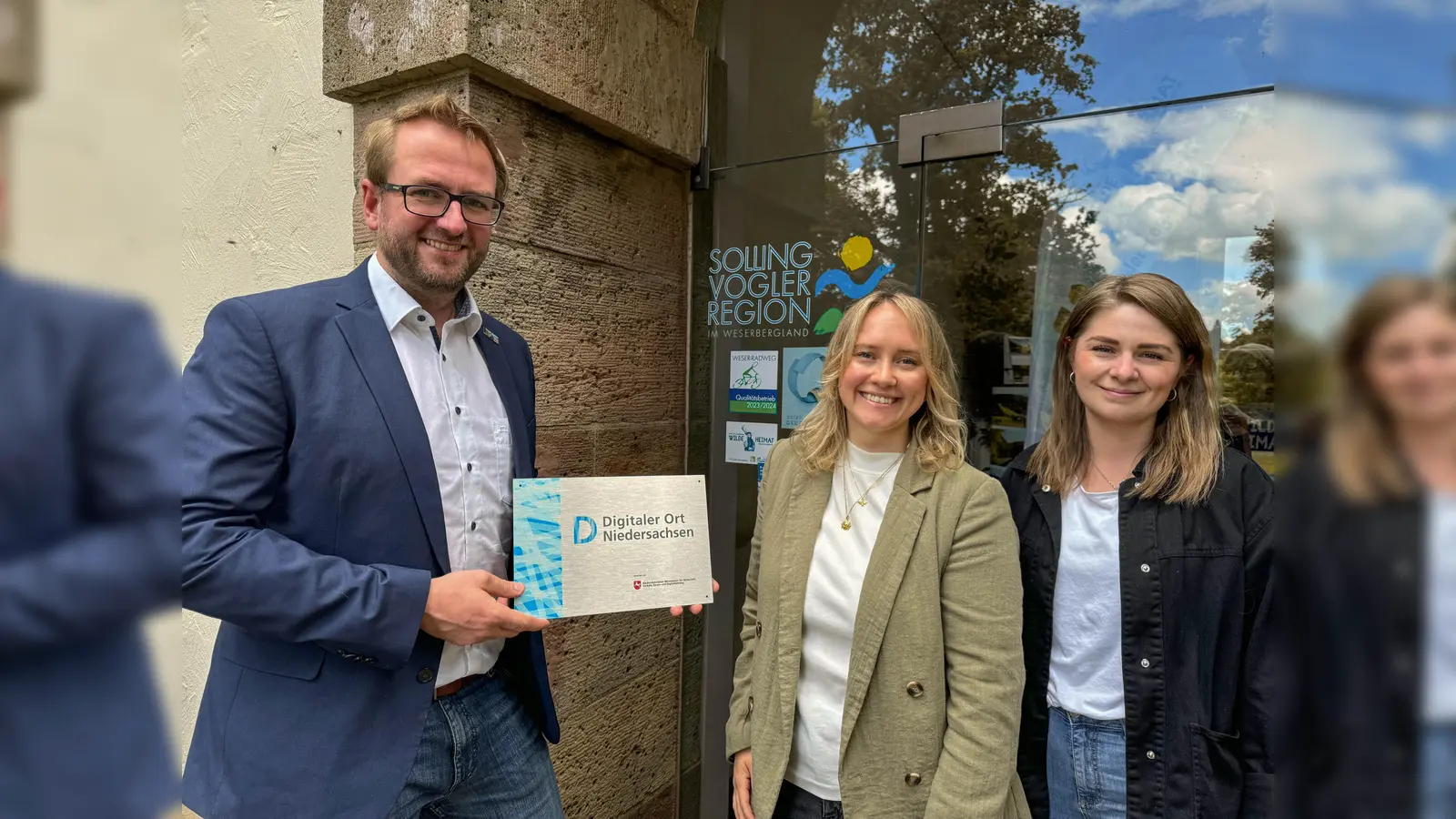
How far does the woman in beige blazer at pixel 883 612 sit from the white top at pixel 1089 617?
8.8 inches

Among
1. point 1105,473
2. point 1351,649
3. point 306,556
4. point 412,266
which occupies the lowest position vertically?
point 306,556

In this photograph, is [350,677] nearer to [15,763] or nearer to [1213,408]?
[15,763]

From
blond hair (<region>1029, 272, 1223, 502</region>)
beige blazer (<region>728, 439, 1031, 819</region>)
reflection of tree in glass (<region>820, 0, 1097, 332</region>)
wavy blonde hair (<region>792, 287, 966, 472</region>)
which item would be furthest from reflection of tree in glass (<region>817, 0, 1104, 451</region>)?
beige blazer (<region>728, 439, 1031, 819</region>)

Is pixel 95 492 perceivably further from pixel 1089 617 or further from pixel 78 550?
pixel 1089 617

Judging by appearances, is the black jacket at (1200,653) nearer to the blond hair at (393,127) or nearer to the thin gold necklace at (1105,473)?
the thin gold necklace at (1105,473)

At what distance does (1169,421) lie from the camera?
2043 mm

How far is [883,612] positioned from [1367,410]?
172 centimetres

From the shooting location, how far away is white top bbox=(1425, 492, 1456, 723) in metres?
0.23

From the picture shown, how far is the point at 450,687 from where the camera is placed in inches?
70.7

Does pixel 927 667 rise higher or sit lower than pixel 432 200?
lower

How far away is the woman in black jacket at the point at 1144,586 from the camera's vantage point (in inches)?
72.1

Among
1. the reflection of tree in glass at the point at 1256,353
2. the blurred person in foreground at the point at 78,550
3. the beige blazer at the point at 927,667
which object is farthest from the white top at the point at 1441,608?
the reflection of tree in glass at the point at 1256,353

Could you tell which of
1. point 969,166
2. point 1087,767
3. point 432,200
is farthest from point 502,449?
point 969,166

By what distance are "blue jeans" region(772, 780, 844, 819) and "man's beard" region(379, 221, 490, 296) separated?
5.23 feet
